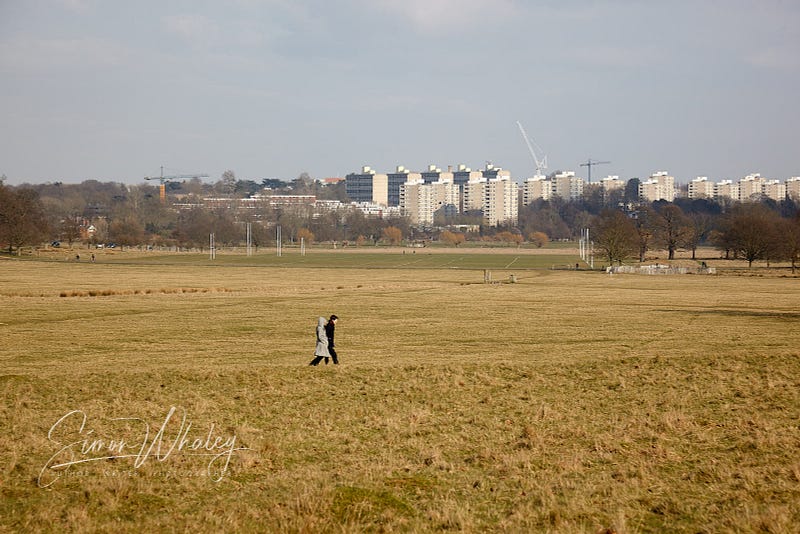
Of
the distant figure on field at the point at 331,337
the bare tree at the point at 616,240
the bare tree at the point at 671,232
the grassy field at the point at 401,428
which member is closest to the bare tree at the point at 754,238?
the bare tree at the point at 616,240

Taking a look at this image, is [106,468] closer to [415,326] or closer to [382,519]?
[382,519]

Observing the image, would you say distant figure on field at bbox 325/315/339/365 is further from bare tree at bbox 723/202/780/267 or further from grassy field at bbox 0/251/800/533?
bare tree at bbox 723/202/780/267

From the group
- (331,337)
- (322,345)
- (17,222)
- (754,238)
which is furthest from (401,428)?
(17,222)

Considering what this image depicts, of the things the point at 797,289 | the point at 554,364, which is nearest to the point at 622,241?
the point at 797,289

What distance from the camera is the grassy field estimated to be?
15031 millimetres

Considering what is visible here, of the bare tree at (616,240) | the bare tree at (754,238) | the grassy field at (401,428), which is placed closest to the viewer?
the grassy field at (401,428)

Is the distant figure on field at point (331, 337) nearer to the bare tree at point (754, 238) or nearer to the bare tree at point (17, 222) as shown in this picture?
the bare tree at point (754, 238)

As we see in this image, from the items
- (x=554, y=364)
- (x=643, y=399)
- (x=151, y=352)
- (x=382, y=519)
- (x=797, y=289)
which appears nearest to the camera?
(x=382, y=519)

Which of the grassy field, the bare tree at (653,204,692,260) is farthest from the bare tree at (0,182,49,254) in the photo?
the grassy field

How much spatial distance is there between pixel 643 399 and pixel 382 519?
1195cm

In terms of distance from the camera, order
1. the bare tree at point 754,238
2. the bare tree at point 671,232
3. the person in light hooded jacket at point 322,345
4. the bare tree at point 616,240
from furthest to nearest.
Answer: the bare tree at point 671,232, the bare tree at point 616,240, the bare tree at point 754,238, the person in light hooded jacket at point 322,345

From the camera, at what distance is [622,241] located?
12688 cm

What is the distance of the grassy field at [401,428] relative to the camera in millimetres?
15031

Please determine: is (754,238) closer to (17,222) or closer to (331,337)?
(331,337)
